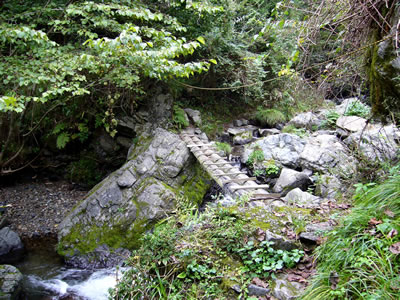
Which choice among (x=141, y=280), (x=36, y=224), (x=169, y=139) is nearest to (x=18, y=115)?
(x=36, y=224)

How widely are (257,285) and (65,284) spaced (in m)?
3.55

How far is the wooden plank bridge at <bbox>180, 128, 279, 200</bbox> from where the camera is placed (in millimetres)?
4683

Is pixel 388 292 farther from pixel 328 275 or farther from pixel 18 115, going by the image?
pixel 18 115

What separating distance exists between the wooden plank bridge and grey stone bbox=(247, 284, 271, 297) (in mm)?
1326

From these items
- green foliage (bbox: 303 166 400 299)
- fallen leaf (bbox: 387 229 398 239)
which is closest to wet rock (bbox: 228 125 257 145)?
green foliage (bbox: 303 166 400 299)

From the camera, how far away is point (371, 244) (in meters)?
2.14

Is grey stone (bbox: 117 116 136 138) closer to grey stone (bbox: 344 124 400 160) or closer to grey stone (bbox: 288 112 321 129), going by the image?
grey stone (bbox: 344 124 400 160)

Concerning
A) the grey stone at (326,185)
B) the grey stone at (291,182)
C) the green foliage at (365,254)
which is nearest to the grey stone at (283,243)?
the green foliage at (365,254)

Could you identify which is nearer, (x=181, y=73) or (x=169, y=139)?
(x=181, y=73)

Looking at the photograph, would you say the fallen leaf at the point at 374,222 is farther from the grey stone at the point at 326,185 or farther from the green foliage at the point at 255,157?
the green foliage at the point at 255,157

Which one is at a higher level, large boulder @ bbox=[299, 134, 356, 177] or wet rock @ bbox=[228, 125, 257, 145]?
large boulder @ bbox=[299, 134, 356, 177]

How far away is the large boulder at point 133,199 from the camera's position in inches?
214

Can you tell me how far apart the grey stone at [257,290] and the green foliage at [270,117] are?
7890mm

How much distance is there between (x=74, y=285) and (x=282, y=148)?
5.80 meters
